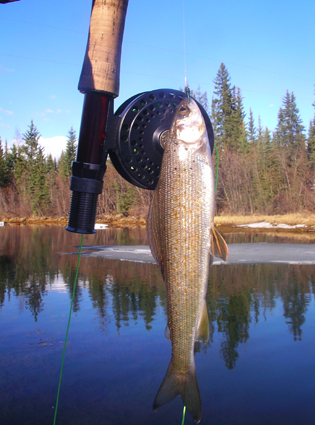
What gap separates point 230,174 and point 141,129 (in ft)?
144

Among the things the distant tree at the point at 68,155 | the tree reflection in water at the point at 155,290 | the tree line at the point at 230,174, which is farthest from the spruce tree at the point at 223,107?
the tree reflection in water at the point at 155,290

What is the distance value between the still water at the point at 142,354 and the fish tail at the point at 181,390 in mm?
2644

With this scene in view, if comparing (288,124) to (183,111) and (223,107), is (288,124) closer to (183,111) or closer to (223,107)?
(223,107)

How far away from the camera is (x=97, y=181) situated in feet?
6.85

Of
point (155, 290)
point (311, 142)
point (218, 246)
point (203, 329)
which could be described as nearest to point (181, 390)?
point (203, 329)

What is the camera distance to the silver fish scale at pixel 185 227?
1.70 m

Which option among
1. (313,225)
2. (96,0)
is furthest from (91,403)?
(313,225)

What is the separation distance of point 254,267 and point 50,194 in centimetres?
4812

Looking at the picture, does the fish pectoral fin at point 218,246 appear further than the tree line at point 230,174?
No

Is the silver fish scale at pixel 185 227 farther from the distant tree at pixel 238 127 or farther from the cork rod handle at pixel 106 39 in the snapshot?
the distant tree at pixel 238 127

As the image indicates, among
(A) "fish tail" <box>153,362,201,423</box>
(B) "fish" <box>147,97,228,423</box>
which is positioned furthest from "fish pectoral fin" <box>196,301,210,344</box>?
(A) "fish tail" <box>153,362,201,423</box>

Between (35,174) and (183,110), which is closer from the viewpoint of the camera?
(183,110)

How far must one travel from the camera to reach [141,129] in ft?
6.64

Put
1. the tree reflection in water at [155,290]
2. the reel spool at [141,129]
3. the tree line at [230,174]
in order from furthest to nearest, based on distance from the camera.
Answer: the tree line at [230,174] < the tree reflection in water at [155,290] < the reel spool at [141,129]
